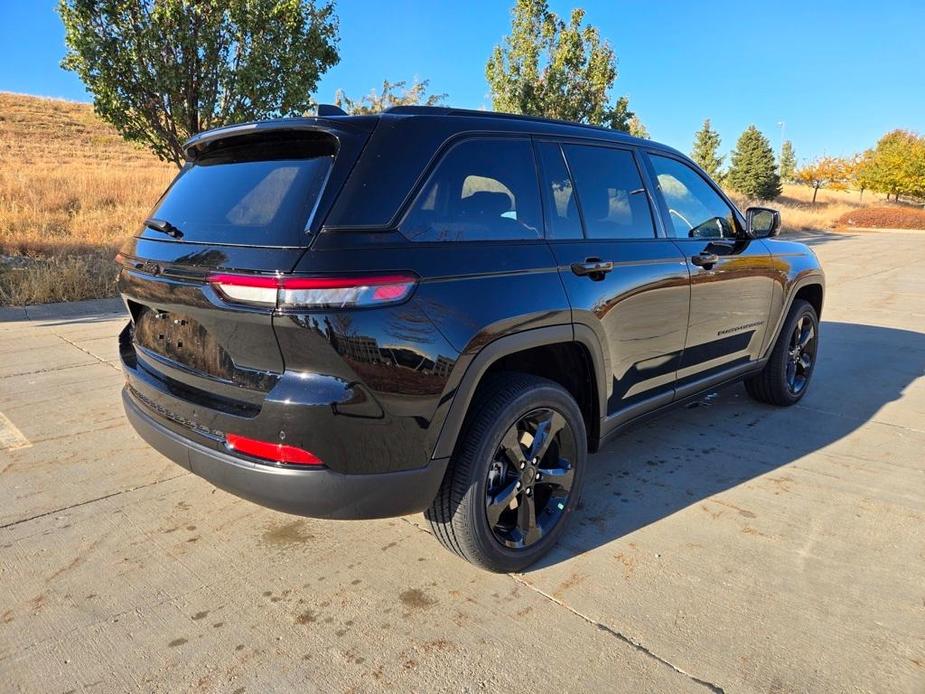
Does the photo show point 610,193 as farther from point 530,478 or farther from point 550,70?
point 550,70

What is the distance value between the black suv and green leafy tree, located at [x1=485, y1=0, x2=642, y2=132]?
1677cm

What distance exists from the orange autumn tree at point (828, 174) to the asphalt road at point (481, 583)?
62.3 metres

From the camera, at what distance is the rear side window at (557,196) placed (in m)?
2.81

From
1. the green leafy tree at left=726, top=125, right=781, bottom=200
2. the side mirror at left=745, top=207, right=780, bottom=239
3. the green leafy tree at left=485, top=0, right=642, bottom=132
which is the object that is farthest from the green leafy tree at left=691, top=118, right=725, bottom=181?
the side mirror at left=745, top=207, right=780, bottom=239

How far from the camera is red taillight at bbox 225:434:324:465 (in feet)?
6.79

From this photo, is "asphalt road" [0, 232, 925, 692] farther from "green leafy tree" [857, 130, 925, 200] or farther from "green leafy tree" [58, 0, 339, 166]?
"green leafy tree" [857, 130, 925, 200]

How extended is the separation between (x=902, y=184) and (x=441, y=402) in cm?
5909

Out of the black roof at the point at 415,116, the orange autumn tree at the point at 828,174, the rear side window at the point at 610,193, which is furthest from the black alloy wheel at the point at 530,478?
the orange autumn tree at the point at 828,174

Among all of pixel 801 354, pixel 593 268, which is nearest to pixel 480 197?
pixel 593 268

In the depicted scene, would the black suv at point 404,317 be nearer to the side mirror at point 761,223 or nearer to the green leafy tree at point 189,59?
the side mirror at point 761,223

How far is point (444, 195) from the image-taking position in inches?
94.0

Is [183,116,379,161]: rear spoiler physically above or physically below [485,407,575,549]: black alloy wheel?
above

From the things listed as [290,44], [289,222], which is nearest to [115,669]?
[289,222]

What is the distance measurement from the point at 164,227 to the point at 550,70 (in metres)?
18.0
